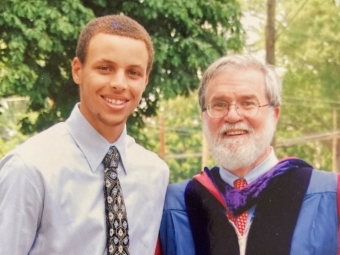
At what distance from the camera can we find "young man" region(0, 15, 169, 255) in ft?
7.89

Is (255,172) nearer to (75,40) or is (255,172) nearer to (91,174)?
(91,174)

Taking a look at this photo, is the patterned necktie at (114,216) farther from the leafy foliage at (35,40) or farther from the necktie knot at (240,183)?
the leafy foliage at (35,40)

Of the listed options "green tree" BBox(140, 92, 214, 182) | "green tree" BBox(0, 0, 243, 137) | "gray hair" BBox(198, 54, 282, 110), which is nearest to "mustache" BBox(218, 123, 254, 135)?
"gray hair" BBox(198, 54, 282, 110)

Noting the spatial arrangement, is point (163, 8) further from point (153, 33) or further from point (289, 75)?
point (289, 75)

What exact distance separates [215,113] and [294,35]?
1893 cm

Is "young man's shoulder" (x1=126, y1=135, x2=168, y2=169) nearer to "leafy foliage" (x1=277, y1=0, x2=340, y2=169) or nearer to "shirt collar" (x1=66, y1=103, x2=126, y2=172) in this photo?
"shirt collar" (x1=66, y1=103, x2=126, y2=172)

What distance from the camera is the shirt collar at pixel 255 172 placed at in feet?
9.96

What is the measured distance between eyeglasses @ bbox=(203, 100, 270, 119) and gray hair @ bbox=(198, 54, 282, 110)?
0.09 m

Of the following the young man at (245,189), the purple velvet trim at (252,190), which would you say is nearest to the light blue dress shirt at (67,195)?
the young man at (245,189)

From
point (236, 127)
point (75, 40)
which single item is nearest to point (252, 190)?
point (236, 127)

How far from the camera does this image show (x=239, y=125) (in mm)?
2990

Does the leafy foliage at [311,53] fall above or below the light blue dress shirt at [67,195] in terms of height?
above

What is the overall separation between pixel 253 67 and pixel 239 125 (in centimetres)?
30

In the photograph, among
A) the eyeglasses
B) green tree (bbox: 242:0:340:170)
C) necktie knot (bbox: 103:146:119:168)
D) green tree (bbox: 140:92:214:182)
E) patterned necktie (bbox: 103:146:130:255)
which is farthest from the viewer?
green tree (bbox: 140:92:214:182)
